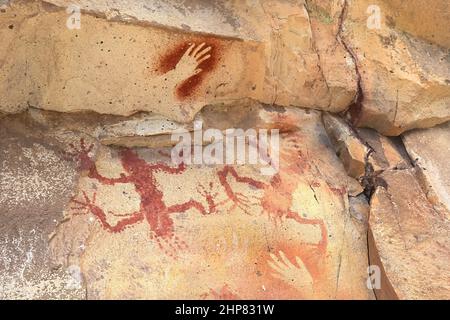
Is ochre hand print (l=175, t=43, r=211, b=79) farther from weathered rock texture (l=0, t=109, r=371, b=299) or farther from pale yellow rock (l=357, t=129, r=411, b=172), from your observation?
pale yellow rock (l=357, t=129, r=411, b=172)

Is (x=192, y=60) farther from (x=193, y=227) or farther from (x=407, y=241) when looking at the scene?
(x=407, y=241)

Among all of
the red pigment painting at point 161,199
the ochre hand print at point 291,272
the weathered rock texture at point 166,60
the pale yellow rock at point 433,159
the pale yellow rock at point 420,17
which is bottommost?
the ochre hand print at point 291,272

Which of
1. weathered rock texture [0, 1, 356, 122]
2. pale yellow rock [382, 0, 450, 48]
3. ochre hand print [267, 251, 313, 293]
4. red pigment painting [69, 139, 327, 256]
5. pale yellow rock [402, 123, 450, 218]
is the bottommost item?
ochre hand print [267, 251, 313, 293]

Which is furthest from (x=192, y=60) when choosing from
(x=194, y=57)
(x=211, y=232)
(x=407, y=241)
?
(x=407, y=241)

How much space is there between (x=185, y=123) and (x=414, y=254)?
3.43ft

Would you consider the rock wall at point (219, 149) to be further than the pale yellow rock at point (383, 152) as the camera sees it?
No

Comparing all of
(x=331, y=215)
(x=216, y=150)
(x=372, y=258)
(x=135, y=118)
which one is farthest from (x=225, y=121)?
(x=372, y=258)

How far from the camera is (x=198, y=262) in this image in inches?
92.9

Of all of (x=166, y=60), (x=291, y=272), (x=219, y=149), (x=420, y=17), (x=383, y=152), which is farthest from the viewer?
(x=420, y=17)

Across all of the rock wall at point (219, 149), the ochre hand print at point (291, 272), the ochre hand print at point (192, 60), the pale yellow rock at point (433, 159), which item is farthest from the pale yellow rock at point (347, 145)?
the ochre hand print at point (192, 60)

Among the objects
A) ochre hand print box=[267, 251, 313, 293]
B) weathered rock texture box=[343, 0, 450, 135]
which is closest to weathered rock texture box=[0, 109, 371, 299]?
ochre hand print box=[267, 251, 313, 293]

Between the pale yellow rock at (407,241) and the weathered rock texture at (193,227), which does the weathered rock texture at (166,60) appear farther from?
the pale yellow rock at (407,241)

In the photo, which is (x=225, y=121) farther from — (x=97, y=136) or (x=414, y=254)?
(x=414, y=254)

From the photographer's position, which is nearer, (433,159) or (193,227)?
(193,227)
